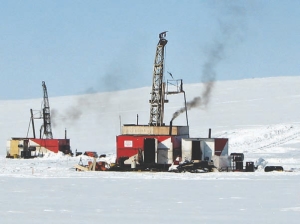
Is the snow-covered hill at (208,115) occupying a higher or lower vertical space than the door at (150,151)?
higher

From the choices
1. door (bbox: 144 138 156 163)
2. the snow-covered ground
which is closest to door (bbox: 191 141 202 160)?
door (bbox: 144 138 156 163)

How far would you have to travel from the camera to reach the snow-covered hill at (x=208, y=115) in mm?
62688

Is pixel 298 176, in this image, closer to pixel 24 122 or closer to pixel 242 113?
pixel 242 113

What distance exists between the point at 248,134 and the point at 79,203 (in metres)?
48.4

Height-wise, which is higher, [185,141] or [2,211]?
[185,141]

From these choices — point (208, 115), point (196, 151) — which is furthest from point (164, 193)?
point (208, 115)

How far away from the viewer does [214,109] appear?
85.7 meters

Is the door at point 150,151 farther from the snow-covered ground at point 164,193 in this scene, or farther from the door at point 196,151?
the snow-covered ground at point 164,193

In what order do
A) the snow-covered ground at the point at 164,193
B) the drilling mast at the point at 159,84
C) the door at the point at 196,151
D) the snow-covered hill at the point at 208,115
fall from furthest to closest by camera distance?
the snow-covered hill at the point at 208,115
the drilling mast at the point at 159,84
the door at the point at 196,151
the snow-covered ground at the point at 164,193

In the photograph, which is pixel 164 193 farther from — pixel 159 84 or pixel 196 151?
pixel 159 84

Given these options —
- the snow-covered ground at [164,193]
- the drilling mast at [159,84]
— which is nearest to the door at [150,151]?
the snow-covered ground at [164,193]

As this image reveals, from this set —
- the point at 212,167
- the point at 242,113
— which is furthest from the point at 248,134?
the point at 212,167

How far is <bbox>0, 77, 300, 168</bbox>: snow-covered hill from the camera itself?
6269 centimetres

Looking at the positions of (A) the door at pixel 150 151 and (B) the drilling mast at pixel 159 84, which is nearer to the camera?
(A) the door at pixel 150 151
